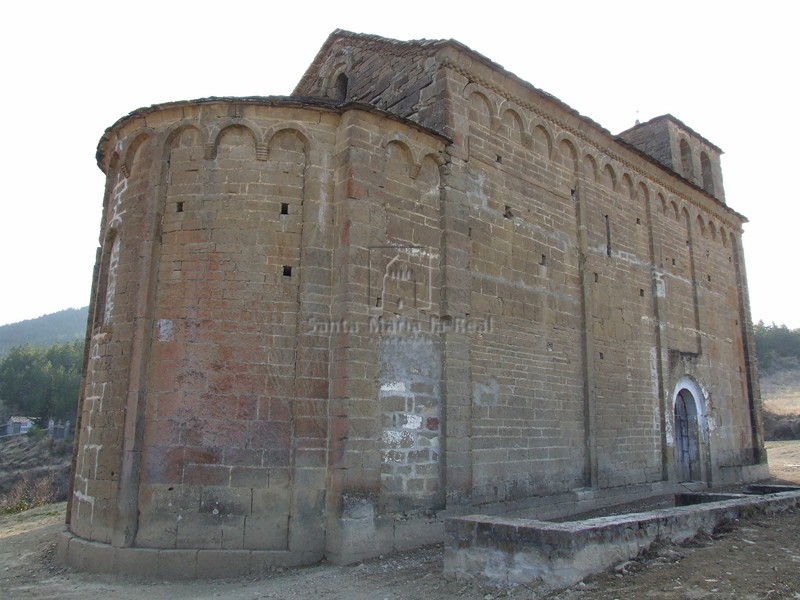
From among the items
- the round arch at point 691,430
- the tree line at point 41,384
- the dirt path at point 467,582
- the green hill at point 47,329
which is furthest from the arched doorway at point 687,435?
the green hill at point 47,329

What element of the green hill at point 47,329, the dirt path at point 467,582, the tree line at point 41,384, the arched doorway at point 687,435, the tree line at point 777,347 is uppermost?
the green hill at point 47,329

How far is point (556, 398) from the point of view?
10.0m

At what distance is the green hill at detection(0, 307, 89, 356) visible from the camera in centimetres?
9681

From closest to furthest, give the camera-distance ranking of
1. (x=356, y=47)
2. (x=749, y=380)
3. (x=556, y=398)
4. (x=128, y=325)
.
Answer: (x=128, y=325), (x=556, y=398), (x=356, y=47), (x=749, y=380)

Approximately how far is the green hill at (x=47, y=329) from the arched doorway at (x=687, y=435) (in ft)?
317

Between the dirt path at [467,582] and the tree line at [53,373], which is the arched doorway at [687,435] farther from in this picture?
the tree line at [53,373]

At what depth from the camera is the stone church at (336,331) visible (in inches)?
276

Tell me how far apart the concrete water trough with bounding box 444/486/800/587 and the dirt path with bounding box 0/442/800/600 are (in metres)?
A: 0.12

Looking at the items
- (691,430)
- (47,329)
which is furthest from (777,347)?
(47,329)

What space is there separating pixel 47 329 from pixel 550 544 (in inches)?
→ 4550

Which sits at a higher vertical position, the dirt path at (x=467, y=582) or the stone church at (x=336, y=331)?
the stone church at (x=336, y=331)

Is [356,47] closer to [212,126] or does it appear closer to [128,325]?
[212,126]

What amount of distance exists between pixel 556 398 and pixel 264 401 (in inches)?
196

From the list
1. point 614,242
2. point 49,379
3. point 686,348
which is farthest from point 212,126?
point 49,379
